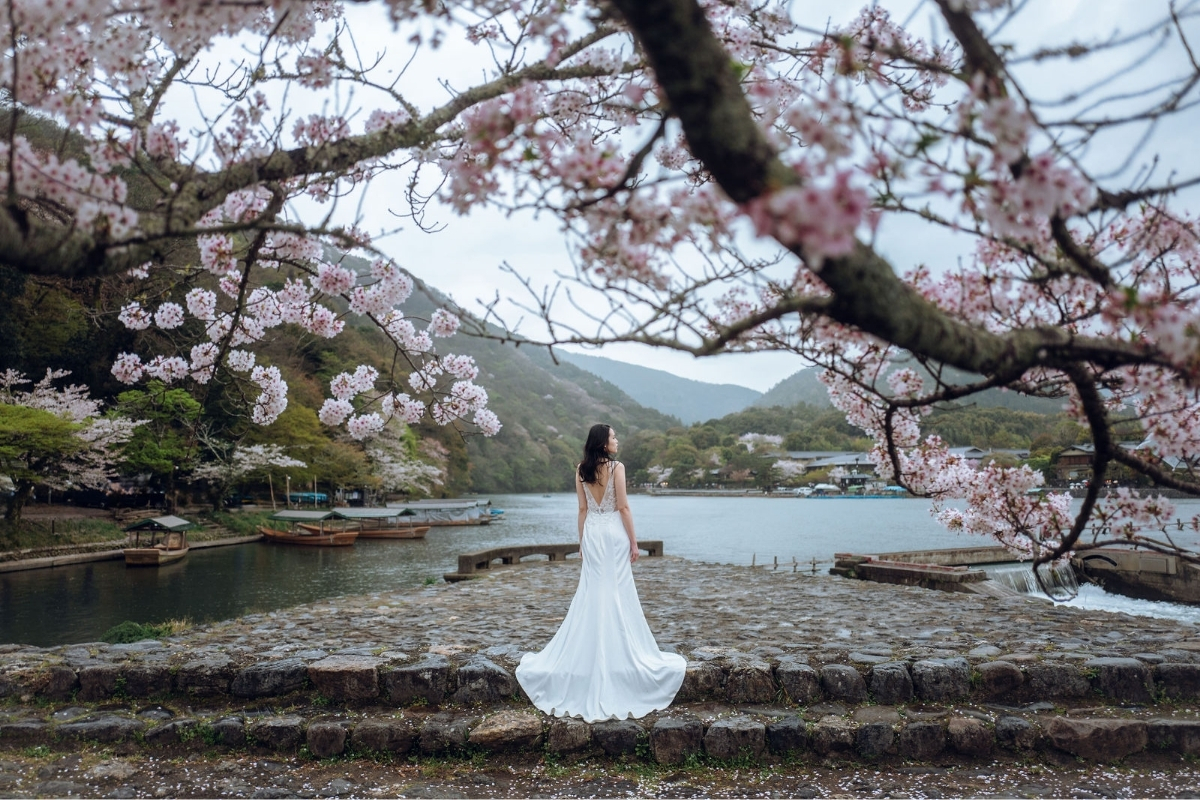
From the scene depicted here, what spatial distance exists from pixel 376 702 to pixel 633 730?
1.76m

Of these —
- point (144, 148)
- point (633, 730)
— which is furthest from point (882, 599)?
point (144, 148)

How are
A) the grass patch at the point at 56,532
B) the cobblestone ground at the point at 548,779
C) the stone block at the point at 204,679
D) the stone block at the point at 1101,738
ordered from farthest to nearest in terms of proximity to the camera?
the grass patch at the point at 56,532 → the stone block at the point at 204,679 → the stone block at the point at 1101,738 → the cobblestone ground at the point at 548,779

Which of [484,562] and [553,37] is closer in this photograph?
[553,37]

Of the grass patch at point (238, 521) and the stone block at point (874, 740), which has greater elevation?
the stone block at point (874, 740)

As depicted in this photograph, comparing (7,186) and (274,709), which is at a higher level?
(7,186)

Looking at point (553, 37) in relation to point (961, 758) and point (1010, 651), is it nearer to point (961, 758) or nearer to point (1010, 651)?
point (961, 758)

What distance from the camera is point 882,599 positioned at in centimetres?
857

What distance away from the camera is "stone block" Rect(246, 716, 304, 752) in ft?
14.3

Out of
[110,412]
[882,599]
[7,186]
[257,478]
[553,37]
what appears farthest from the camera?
[257,478]

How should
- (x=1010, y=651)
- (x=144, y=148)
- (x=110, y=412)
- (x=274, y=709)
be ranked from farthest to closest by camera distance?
1. (x=110, y=412)
2. (x=1010, y=651)
3. (x=274, y=709)
4. (x=144, y=148)

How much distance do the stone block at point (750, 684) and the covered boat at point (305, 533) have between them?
23918mm

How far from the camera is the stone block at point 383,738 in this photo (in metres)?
4.33

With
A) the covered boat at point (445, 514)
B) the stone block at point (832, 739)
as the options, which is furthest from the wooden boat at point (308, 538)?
the stone block at point (832, 739)

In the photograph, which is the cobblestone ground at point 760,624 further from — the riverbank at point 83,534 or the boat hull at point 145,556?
the riverbank at point 83,534
